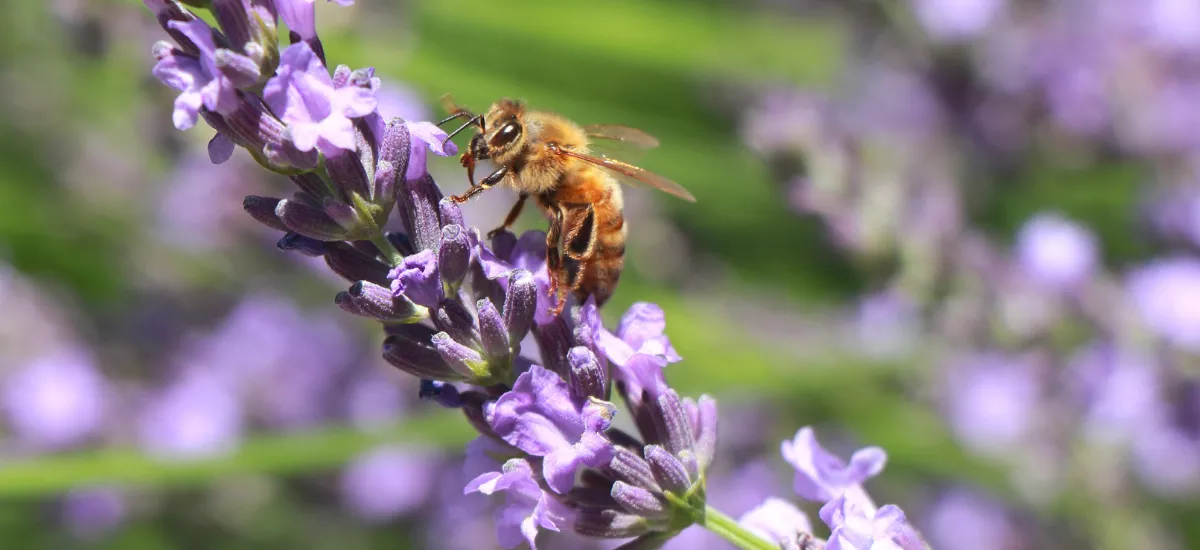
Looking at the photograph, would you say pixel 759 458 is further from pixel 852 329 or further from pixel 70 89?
pixel 70 89

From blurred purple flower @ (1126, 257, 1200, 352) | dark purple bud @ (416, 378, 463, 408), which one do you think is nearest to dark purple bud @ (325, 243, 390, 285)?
dark purple bud @ (416, 378, 463, 408)

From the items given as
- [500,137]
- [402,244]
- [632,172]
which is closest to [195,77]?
[402,244]

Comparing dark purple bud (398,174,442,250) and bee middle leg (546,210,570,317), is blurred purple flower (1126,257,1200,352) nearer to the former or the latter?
bee middle leg (546,210,570,317)

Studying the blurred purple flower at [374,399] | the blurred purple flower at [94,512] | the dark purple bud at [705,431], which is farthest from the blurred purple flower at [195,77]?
the blurred purple flower at [94,512]

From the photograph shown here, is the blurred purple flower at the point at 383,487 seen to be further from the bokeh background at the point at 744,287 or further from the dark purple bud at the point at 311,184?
the dark purple bud at the point at 311,184

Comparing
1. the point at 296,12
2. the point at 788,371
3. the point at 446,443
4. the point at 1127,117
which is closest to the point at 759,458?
the point at 788,371
